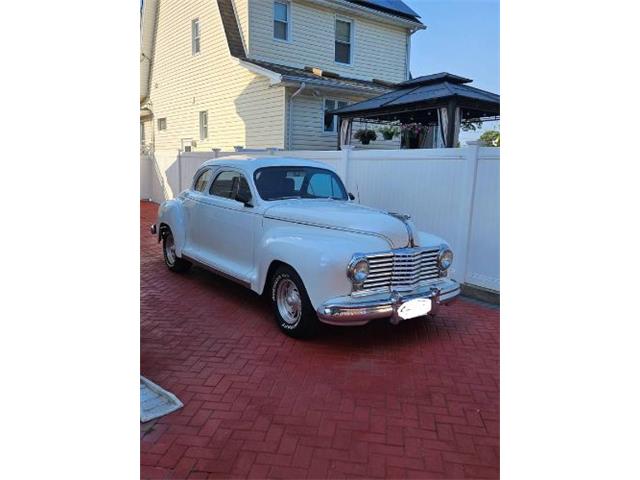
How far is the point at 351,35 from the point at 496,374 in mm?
14579

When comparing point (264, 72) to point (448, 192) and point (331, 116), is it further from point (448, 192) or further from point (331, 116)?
point (448, 192)

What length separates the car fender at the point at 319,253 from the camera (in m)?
4.07

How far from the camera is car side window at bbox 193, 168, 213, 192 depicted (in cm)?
646

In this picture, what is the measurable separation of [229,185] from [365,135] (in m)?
9.07

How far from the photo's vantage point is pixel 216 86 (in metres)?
15.7

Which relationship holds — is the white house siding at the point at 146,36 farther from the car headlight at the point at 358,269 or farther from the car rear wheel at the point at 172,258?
the car headlight at the point at 358,269

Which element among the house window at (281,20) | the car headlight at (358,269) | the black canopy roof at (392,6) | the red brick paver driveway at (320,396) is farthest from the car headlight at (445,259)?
the black canopy roof at (392,6)

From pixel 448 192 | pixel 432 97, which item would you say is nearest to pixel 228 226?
pixel 448 192

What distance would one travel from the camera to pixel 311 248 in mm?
4258

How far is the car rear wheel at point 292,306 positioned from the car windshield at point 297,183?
116 centimetres
